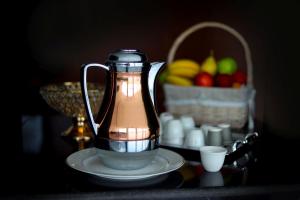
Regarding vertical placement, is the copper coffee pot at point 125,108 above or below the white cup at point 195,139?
above

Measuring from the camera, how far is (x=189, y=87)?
1.60 metres

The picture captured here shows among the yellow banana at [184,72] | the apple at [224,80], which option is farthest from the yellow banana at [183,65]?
the apple at [224,80]

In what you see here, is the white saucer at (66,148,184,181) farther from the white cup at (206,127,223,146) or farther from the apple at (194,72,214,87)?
the apple at (194,72,214,87)

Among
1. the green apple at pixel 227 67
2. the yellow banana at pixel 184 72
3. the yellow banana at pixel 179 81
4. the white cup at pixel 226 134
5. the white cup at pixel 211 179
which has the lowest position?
the white cup at pixel 211 179

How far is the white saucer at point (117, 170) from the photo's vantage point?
94cm

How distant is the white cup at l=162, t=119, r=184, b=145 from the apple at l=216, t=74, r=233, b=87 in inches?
15.6

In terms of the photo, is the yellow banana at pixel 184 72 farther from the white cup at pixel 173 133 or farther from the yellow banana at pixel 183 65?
the white cup at pixel 173 133

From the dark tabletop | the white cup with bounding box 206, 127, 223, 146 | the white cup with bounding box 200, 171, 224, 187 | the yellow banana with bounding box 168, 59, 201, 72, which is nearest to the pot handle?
the dark tabletop

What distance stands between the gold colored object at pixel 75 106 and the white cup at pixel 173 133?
19cm

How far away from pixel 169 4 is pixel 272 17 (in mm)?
629

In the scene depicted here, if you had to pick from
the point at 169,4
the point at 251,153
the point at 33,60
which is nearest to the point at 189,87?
the point at 251,153

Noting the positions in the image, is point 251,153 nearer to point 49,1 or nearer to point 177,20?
point 177,20

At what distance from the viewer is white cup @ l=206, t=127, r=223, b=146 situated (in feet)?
3.98

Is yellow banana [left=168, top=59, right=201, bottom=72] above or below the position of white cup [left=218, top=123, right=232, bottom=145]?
above
